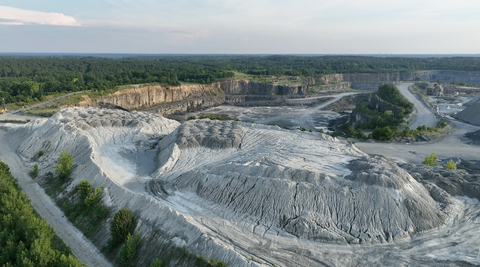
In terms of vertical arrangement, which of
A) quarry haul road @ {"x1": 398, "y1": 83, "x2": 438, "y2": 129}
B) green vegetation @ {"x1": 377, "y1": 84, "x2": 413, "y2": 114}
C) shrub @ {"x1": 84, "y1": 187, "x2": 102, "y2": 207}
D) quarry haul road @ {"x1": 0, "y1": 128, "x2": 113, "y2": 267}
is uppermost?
green vegetation @ {"x1": 377, "y1": 84, "x2": 413, "y2": 114}

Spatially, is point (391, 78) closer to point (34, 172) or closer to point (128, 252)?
point (34, 172)

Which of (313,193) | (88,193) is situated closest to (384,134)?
(313,193)

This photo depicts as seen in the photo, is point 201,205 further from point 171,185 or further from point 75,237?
point 75,237

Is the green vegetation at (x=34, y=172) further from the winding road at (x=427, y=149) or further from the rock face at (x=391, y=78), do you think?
the rock face at (x=391, y=78)

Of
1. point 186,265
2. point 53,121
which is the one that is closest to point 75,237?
point 186,265

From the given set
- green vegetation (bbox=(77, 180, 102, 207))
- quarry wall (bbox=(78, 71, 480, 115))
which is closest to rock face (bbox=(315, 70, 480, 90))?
quarry wall (bbox=(78, 71, 480, 115))

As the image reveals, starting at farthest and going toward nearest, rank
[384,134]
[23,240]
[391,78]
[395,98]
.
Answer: [391,78]
[395,98]
[384,134]
[23,240]

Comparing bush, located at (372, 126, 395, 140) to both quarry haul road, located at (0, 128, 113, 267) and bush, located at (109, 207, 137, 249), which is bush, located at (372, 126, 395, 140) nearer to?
bush, located at (109, 207, 137, 249)
